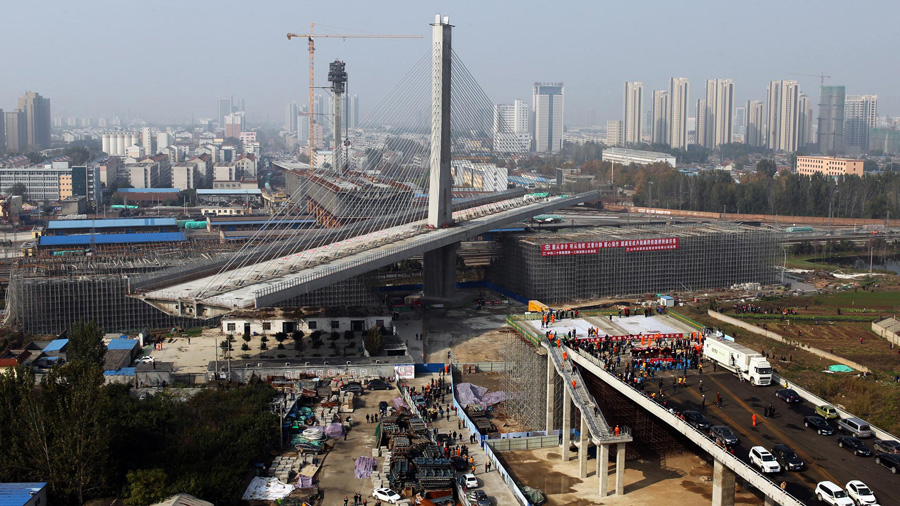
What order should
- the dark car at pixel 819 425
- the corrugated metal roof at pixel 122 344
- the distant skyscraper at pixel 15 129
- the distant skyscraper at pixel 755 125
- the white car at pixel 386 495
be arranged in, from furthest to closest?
the distant skyscraper at pixel 755 125, the distant skyscraper at pixel 15 129, the corrugated metal roof at pixel 122 344, the white car at pixel 386 495, the dark car at pixel 819 425

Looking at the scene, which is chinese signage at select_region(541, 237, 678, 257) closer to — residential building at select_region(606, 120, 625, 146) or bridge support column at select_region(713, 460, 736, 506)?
bridge support column at select_region(713, 460, 736, 506)

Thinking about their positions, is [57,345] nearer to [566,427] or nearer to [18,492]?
[18,492]

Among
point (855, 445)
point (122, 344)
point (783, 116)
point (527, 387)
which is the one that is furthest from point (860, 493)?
point (783, 116)

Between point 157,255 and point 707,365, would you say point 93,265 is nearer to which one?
point 157,255

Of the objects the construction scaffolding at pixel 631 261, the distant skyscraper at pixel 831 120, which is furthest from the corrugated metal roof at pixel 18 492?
the distant skyscraper at pixel 831 120

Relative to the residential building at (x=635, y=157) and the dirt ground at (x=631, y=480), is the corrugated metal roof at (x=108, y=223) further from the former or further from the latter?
the residential building at (x=635, y=157)

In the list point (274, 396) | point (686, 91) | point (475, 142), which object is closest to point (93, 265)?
point (274, 396)

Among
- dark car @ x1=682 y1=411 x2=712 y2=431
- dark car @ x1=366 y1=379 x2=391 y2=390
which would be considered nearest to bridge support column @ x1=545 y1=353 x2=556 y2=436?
dark car @ x1=682 y1=411 x2=712 y2=431
